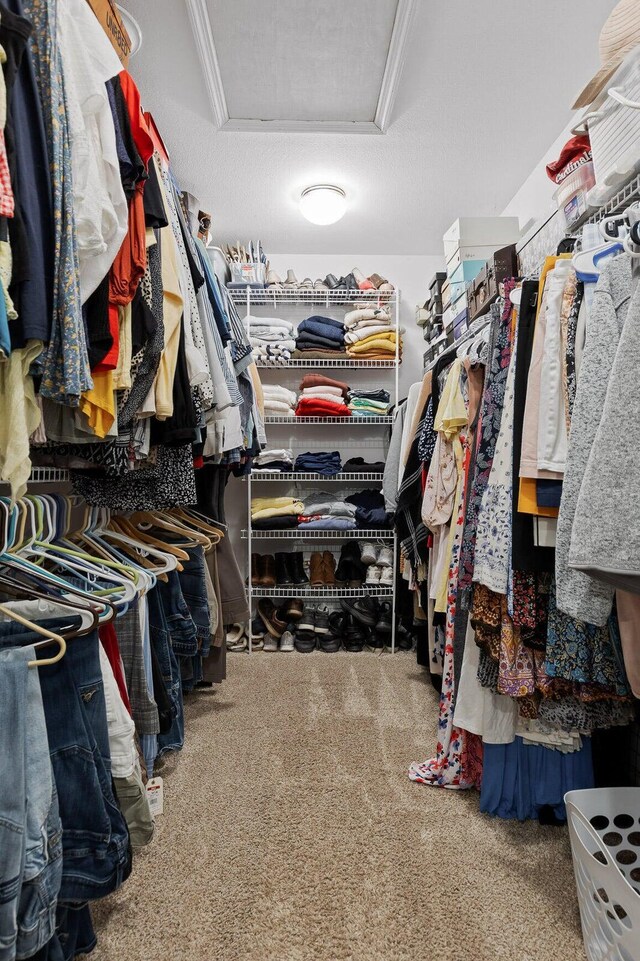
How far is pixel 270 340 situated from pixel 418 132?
1.34 metres

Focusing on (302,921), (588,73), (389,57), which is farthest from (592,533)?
(588,73)

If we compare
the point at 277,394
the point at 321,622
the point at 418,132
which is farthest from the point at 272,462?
the point at 418,132

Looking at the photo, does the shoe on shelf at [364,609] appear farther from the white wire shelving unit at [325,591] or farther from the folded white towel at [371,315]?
the folded white towel at [371,315]

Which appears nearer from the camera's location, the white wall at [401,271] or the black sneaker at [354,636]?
the black sneaker at [354,636]

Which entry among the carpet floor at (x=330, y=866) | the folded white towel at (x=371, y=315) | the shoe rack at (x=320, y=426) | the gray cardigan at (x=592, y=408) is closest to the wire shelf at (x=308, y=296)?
the shoe rack at (x=320, y=426)

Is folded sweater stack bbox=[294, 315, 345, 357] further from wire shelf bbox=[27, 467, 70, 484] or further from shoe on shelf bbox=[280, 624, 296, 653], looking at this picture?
wire shelf bbox=[27, 467, 70, 484]

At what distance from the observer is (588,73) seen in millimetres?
1900

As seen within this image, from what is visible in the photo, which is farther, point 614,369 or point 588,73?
point 588,73

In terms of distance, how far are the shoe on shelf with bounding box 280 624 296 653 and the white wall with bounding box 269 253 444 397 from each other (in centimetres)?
191

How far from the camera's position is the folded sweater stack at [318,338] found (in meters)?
3.11

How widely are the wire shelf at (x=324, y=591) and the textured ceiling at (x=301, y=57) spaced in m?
2.38

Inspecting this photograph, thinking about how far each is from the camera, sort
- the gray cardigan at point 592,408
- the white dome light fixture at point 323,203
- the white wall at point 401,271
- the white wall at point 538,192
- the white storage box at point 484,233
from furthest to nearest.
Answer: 1. the white wall at point 401,271
2. the white dome light fixture at point 323,203
3. the white storage box at point 484,233
4. the white wall at point 538,192
5. the gray cardigan at point 592,408

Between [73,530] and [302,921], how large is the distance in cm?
123

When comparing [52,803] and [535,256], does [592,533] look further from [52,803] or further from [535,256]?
[535,256]
